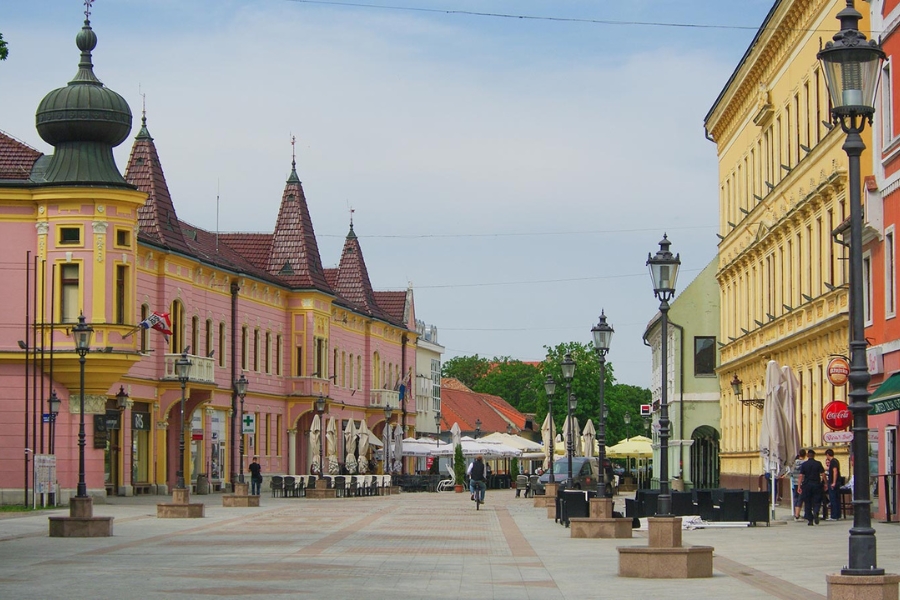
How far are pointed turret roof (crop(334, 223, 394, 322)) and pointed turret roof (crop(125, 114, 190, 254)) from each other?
3056cm

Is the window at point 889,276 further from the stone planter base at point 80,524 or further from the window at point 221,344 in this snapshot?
the window at point 221,344

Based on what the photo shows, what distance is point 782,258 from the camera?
149 ft

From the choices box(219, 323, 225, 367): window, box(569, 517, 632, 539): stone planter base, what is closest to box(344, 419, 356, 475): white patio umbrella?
box(219, 323, 225, 367): window

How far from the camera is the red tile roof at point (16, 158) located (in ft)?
151

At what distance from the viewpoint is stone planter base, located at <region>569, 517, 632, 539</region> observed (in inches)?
1072

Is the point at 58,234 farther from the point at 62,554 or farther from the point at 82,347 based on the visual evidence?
the point at 62,554

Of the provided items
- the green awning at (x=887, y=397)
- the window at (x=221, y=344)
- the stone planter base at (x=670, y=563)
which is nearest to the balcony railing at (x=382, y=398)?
the window at (x=221, y=344)

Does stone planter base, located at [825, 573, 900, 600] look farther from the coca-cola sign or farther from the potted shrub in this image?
the potted shrub

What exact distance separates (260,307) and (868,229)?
128 feet

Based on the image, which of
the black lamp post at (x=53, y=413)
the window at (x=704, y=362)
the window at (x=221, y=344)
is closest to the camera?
the black lamp post at (x=53, y=413)

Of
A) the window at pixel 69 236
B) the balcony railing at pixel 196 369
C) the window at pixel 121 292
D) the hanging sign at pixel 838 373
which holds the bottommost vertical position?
the hanging sign at pixel 838 373

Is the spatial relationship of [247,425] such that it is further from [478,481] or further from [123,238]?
[478,481]

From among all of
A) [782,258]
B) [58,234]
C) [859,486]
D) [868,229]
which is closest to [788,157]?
[782,258]

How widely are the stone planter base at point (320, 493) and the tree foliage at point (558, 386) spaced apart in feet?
174
